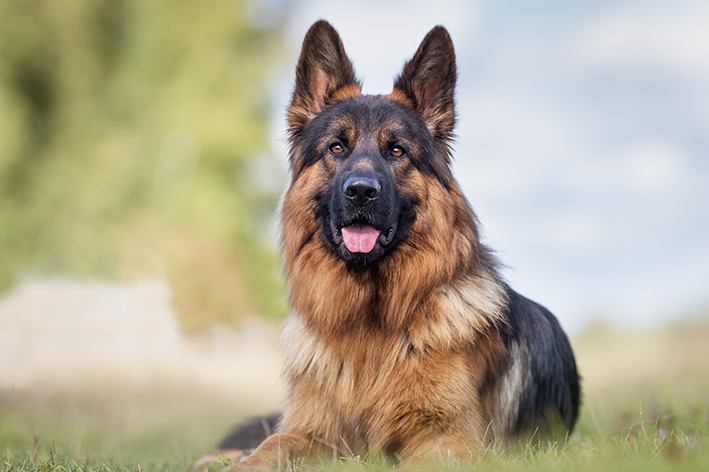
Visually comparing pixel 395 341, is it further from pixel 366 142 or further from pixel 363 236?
pixel 366 142

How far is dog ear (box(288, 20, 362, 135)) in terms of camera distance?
4.36 meters

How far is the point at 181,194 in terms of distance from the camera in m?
18.1

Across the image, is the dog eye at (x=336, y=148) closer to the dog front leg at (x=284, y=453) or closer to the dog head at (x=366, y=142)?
the dog head at (x=366, y=142)

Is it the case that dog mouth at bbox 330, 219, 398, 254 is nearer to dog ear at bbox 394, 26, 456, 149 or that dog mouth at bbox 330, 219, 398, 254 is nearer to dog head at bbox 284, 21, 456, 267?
dog head at bbox 284, 21, 456, 267

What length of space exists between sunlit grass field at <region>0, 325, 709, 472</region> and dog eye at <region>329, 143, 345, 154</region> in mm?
2023

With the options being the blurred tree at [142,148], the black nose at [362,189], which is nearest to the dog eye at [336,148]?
the black nose at [362,189]

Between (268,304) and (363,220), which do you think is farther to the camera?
(268,304)

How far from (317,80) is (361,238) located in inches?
55.7

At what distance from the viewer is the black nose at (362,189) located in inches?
142

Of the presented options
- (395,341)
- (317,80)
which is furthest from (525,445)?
(317,80)

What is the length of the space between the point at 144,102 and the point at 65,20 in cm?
331

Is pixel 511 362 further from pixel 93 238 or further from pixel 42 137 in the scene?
pixel 42 137

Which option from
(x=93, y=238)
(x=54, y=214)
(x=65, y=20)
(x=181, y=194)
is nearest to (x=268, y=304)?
(x=181, y=194)

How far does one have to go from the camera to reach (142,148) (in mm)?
18781
